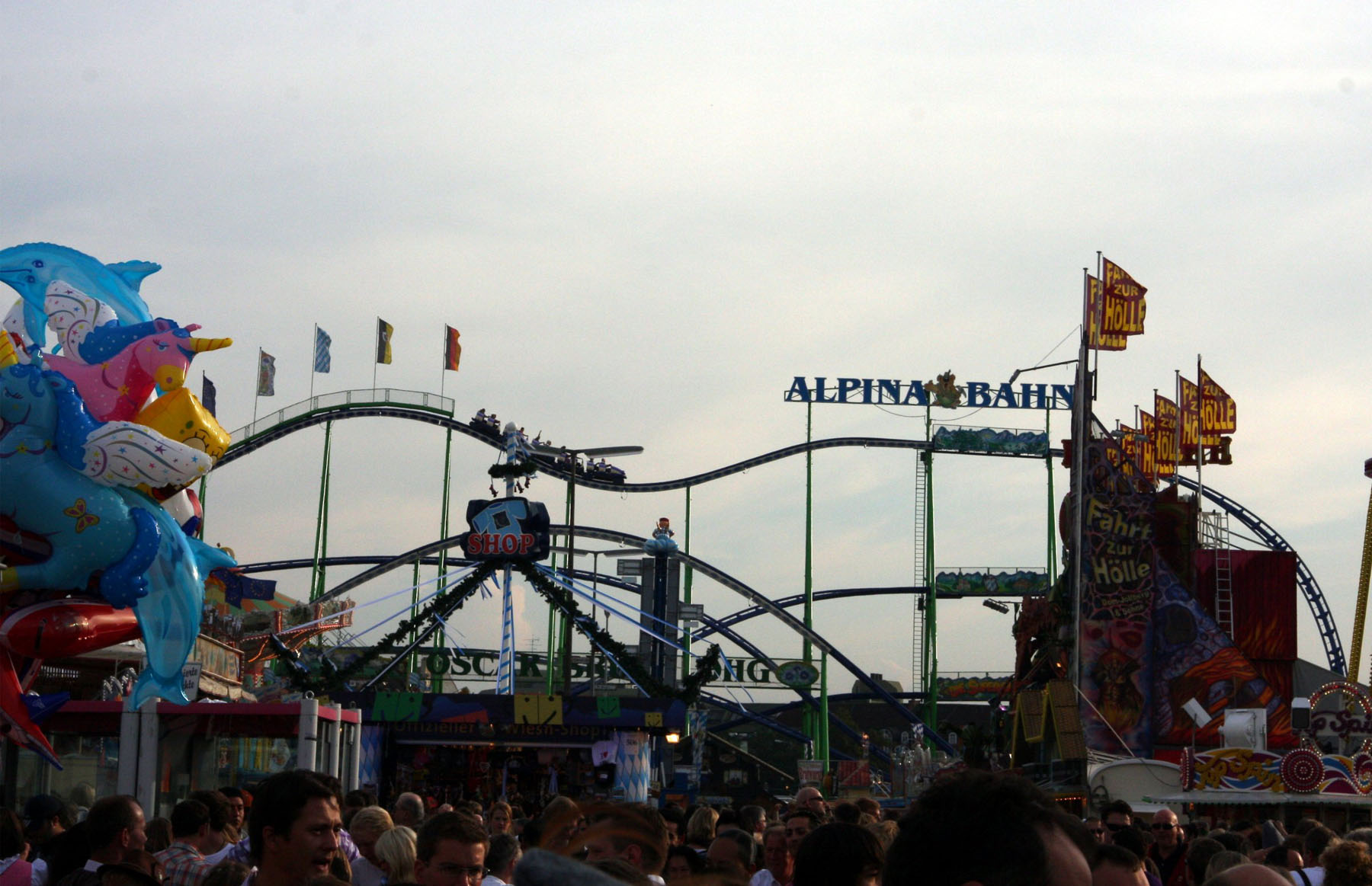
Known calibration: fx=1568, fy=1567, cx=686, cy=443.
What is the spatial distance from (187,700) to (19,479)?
3.43 m

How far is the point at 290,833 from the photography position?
4363 millimetres

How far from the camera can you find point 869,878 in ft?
11.3

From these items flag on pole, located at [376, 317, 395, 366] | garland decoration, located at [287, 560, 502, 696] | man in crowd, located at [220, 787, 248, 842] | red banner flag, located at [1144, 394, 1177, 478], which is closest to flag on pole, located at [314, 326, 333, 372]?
flag on pole, located at [376, 317, 395, 366]

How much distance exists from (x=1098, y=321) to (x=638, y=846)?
103ft

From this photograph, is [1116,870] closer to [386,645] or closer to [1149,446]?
[386,645]

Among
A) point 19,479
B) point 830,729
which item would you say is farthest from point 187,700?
point 830,729

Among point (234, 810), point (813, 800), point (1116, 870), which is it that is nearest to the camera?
point (1116, 870)

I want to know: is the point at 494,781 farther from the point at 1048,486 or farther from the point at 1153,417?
the point at 1153,417

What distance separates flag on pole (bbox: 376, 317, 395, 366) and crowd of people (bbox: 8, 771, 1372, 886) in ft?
101

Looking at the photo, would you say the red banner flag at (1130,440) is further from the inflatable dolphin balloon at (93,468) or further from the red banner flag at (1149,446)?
the inflatable dolphin balloon at (93,468)

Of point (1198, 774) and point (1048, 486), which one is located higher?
point (1048, 486)

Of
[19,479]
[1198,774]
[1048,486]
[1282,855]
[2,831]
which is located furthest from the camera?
[1048,486]

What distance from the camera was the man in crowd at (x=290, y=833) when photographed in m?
4.36

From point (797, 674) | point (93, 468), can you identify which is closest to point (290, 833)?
point (93, 468)
